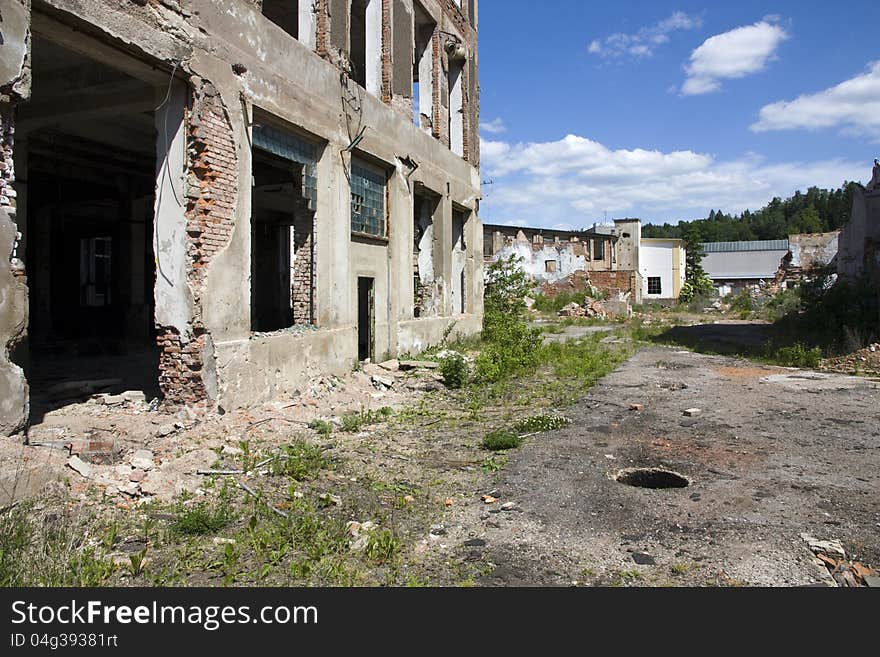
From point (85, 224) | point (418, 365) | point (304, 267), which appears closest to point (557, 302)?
point (418, 365)

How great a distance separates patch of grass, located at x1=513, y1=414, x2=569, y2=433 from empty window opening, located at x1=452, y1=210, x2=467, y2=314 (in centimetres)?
976

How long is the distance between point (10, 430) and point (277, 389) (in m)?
4.00

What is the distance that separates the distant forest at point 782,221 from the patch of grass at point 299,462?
83.8m

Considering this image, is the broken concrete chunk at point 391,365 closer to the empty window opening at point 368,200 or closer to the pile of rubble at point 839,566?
the empty window opening at point 368,200

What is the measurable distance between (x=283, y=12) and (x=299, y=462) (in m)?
11.5

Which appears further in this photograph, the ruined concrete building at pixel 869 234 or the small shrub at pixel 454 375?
the ruined concrete building at pixel 869 234

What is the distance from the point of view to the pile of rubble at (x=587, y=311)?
3288 centimetres

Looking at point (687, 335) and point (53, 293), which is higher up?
point (53, 293)

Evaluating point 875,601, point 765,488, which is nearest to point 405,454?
point 765,488

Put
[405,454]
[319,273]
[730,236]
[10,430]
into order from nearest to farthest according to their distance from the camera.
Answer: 1. [10,430]
2. [405,454]
3. [319,273]
4. [730,236]

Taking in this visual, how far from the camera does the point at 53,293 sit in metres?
15.8

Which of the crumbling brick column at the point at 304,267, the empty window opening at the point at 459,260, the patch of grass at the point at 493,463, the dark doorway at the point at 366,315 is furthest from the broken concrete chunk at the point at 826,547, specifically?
the empty window opening at the point at 459,260

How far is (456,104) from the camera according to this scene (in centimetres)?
1762

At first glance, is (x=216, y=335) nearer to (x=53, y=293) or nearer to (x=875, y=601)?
(x=875, y=601)
